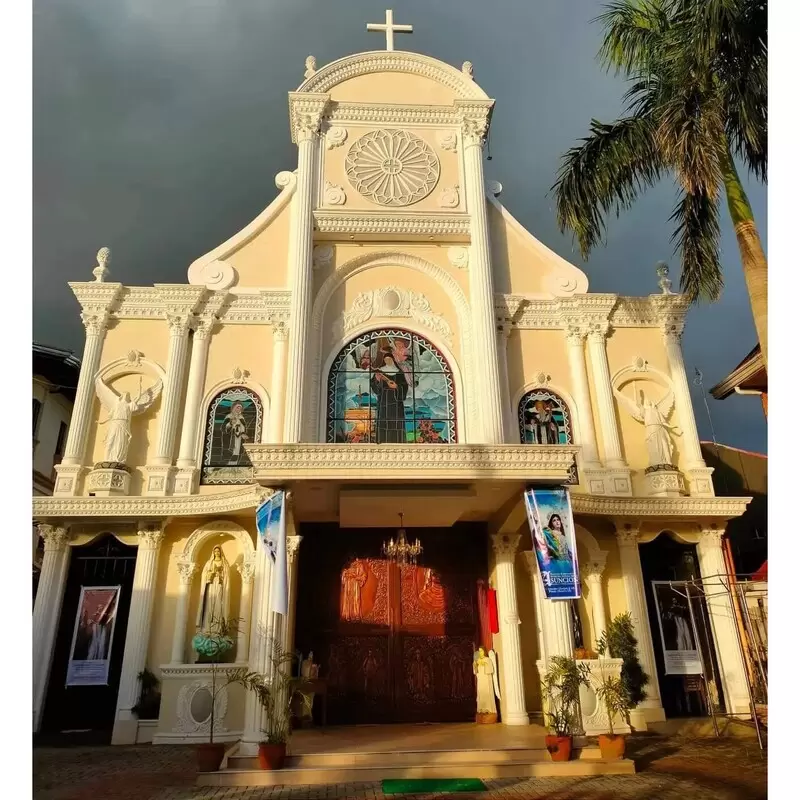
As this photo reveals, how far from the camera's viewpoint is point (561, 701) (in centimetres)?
935

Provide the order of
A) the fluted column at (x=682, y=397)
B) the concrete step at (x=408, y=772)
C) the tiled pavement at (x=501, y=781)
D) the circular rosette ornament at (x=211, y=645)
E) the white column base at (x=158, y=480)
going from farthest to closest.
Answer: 1. the fluted column at (x=682, y=397)
2. the white column base at (x=158, y=480)
3. the circular rosette ornament at (x=211, y=645)
4. the concrete step at (x=408, y=772)
5. the tiled pavement at (x=501, y=781)

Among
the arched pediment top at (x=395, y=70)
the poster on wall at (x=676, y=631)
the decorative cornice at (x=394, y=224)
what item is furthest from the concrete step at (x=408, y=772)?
the arched pediment top at (x=395, y=70)

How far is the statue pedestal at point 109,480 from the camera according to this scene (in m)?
13.1

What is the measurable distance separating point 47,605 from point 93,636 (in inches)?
40.7

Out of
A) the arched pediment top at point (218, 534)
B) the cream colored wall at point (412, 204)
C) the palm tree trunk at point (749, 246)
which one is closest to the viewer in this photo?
the palm tree trunk at point (749, 246)

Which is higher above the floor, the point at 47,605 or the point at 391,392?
the point at 391,392

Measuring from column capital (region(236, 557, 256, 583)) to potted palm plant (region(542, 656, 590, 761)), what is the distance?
19.3 ft

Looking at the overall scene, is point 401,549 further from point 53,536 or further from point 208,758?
point 53,536

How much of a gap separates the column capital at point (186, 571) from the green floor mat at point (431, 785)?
6.18 m

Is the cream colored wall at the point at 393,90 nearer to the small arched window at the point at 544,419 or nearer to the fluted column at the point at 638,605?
the small arched window at the point at 544,419

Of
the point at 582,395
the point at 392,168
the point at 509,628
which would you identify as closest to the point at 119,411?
the point at 392,168

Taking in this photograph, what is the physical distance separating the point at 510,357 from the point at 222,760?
956cm

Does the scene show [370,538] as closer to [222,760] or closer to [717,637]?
[222,760]
